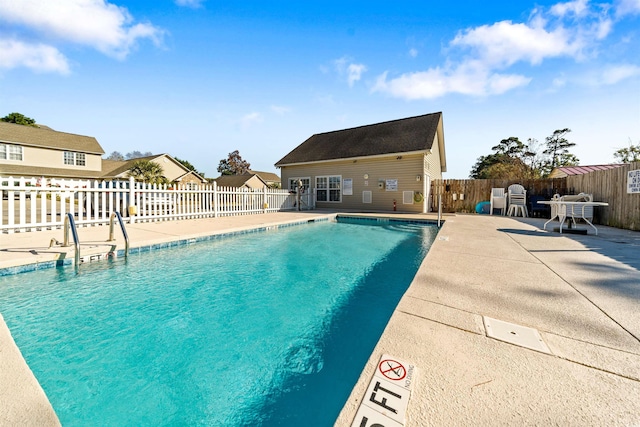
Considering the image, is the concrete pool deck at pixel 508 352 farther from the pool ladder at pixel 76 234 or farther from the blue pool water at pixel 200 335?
the pool ladder at pixel 76 234

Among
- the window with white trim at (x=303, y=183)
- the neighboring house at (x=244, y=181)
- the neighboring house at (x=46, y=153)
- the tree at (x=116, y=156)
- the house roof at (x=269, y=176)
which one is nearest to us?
the window with white trim at (x=303, y=183)

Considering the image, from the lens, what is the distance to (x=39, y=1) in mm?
6988

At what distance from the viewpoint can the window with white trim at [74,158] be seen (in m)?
22.2

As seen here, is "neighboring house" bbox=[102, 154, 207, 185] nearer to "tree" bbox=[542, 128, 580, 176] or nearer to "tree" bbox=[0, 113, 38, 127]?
"tree" bbox=[0, 113, 38, 127]

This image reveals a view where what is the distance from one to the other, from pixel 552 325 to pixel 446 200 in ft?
42.8

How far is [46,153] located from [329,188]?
77.6 feet

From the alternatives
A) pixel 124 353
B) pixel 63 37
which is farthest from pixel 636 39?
pixel 63 37

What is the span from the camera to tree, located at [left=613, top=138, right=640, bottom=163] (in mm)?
18969

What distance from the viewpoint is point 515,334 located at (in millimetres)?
1694

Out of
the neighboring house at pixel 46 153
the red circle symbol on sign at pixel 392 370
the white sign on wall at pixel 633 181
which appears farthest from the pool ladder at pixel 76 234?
the neighboring house at pixel 46 153

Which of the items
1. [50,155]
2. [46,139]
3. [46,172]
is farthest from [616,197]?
[46,139]

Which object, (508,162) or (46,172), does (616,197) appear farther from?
(46,172)

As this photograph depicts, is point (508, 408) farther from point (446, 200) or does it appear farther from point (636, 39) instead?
point (446, 200)

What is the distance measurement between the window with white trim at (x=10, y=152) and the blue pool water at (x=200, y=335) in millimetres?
25159
